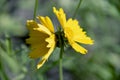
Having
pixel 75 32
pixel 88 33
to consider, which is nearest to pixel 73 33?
pixel 75 32

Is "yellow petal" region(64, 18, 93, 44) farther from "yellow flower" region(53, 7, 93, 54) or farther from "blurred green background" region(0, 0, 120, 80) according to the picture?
"blurred green background" region(0, 0, 120, 80)

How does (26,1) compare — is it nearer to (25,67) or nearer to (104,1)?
(104,1)

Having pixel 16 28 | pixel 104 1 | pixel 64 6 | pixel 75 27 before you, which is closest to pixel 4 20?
pixel 16 28

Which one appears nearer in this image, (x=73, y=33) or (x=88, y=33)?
(x=73, y=33)

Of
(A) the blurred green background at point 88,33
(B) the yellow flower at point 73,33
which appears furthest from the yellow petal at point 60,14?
(A) the blurred green background at point 88,33

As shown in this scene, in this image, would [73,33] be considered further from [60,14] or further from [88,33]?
[88,33]
